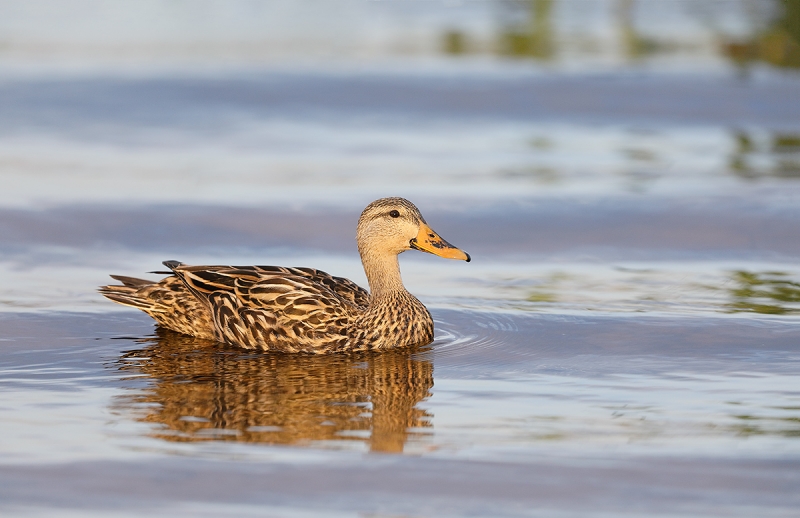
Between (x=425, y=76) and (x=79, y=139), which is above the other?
(x=425, y=76)

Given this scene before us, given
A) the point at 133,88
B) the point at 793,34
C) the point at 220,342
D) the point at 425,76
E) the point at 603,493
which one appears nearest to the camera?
the point at 603,493

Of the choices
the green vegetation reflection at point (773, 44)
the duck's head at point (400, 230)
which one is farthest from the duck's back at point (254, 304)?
the green vegetation reflection at point (773, 44)

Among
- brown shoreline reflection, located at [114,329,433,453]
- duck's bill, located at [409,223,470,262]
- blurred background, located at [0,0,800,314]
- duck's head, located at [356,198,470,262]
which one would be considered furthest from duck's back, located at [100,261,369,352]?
blurred background, located at [0,0,800,314]

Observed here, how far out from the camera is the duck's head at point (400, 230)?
30.5 ft

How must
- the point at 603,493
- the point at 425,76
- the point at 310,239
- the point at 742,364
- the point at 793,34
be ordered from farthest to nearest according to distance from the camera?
1. the point at 793,34
2. the point at 425,76
3. the point at 310,239
4. the point at 742,364
5. the point at 603,493

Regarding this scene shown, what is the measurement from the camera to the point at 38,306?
962 cm

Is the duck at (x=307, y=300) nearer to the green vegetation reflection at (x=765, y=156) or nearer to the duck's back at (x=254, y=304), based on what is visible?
the duck's back at (x=254, y=304)

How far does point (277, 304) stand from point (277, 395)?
145 cm

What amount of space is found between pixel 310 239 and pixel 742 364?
4819mm

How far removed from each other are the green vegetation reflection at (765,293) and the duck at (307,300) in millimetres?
2190

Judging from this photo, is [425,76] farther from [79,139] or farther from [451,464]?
[451,464]

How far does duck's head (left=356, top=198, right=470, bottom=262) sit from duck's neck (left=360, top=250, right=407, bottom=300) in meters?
0.09

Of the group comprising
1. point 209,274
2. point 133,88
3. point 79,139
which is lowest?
point 209,274

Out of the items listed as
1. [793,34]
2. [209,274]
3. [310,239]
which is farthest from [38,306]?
[793,34]
